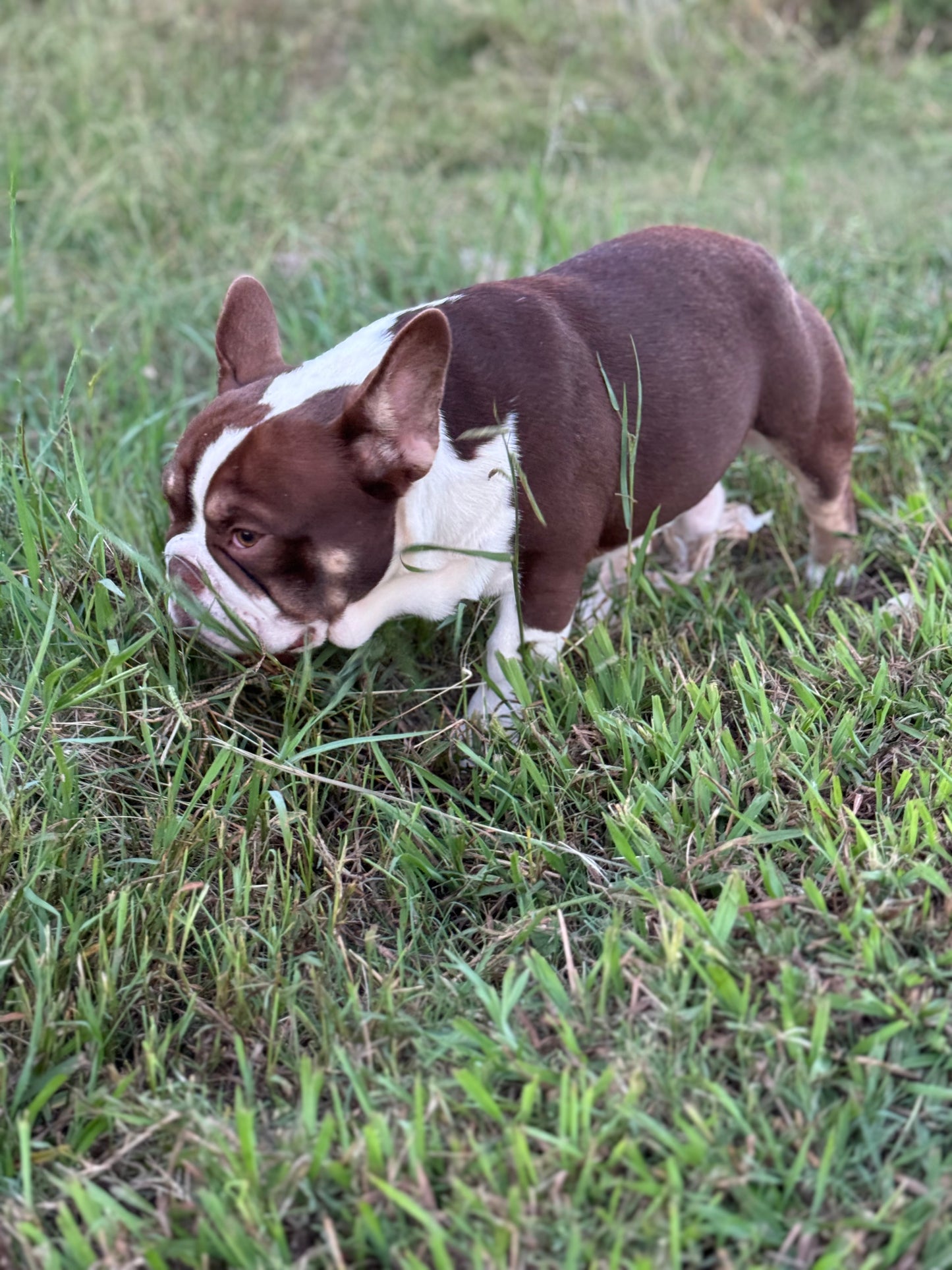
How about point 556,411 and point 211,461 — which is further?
point 556,411

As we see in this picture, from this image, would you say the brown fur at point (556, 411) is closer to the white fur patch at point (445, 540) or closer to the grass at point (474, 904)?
the white fur patch at point (445, 540)

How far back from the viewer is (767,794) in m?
2.30

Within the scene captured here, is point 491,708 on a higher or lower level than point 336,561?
lower

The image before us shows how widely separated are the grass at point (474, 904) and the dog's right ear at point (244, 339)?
14.3 inches

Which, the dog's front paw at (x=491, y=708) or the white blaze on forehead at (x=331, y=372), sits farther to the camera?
the dog's front paw at (x=491, y=708)

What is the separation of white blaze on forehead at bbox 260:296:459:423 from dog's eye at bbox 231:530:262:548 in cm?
23

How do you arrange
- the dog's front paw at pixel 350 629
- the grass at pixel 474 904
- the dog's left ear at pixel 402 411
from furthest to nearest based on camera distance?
1. the dog's front paw at pixel 350 629
2. the dog's left ear at pixel 402 411
3. the grass at pixel 474 904

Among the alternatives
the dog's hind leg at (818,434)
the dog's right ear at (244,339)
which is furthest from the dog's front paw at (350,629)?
the dog's hind leg at (818,434)

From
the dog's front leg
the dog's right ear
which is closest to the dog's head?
the dog's right ear

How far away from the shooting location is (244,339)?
2.84 metres

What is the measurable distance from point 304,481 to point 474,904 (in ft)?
2.93

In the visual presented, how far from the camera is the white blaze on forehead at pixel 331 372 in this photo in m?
2.50

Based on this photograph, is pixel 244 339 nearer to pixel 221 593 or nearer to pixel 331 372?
pixel 331 372

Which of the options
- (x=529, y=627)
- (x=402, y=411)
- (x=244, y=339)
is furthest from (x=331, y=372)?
(x=529, y=627)
